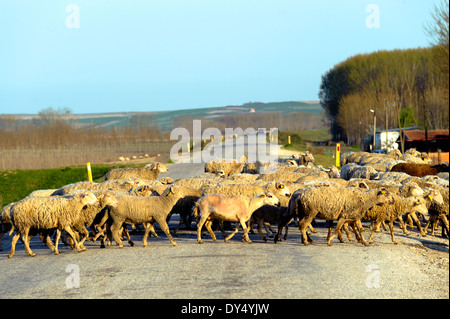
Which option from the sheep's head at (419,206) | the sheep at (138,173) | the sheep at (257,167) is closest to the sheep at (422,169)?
the sheep at (257,167)

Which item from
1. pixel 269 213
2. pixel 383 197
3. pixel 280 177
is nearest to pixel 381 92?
pixel 280 177

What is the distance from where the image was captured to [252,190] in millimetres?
16797

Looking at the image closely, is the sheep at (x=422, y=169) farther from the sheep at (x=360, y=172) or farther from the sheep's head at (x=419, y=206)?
the sheep's head at (x=419, y=206)

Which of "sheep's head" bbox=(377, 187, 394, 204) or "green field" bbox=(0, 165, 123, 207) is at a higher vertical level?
"sheep's head" bbox=(377, 187, 394, 204)

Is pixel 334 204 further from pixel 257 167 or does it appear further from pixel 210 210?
pixel 257 167

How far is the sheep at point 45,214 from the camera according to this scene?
13.8 meters

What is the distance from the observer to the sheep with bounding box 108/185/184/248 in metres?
14.4

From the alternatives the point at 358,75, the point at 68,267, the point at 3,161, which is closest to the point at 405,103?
the point at 358,75

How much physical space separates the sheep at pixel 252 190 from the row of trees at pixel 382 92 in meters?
70.2

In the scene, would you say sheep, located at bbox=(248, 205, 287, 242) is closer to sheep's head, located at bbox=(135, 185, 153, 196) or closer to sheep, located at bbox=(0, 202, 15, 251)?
sheep's head, located at bbox=(135, 185, 153, 196)

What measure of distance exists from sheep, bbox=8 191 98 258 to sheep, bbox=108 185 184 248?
627mm

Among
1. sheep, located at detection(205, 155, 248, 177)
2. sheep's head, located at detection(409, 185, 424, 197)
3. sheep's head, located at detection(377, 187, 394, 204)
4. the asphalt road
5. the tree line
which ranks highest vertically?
the tree line

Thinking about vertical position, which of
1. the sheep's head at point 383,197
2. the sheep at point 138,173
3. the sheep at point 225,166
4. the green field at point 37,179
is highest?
the sheep's head at point 383,197

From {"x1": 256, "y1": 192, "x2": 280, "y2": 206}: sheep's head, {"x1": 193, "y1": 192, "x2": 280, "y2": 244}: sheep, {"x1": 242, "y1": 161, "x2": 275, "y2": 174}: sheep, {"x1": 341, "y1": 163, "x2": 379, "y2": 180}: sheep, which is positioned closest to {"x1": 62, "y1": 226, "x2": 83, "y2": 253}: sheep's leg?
{"x1": 193, "y1": 192, "x2": 280, "y2": 244}: sheep
